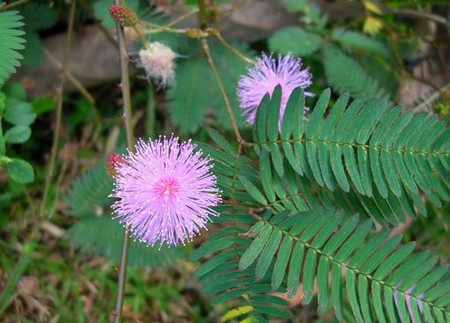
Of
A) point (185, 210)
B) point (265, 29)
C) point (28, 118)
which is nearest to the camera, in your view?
point (185, 210)

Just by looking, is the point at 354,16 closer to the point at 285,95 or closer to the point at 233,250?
the point at 285,95

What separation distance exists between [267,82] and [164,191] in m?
0.58

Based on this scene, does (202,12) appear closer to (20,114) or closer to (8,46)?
(8,46)

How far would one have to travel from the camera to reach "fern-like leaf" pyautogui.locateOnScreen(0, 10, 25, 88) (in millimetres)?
1638

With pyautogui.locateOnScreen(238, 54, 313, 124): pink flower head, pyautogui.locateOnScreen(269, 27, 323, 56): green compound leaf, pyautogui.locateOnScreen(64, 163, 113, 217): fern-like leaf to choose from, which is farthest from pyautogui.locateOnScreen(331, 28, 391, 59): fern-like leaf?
pyautogui.locateOnScreen(64, 163, 113, 217): fern-like leaf

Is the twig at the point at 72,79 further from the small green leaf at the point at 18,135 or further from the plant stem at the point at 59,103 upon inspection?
the small green leaf at the point at 18,135

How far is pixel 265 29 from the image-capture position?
9.20ft

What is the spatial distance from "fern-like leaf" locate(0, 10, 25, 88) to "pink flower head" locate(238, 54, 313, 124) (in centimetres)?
72

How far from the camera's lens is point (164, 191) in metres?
1.55

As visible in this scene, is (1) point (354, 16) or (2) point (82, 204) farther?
(1) point (354, 16)

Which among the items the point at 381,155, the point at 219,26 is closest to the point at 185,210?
the point at 381,155

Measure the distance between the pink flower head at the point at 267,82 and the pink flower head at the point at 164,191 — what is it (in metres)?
0.40

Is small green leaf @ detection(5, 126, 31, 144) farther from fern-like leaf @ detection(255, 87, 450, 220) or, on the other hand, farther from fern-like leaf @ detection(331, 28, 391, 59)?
fern-like leaf @ detection(331, 28, 391, 59)

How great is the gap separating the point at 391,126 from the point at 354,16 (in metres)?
1.55
